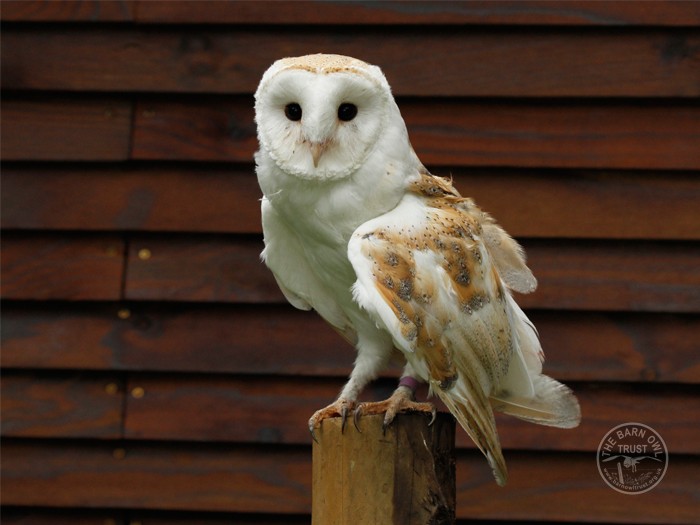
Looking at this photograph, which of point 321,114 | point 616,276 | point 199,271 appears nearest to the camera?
point 321,114

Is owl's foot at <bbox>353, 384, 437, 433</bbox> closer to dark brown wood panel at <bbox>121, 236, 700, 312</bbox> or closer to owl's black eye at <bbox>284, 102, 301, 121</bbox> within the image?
owl's black eye at <bbox>284, 102, 301, 121</bbox>

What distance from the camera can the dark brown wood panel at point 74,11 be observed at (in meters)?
3.41

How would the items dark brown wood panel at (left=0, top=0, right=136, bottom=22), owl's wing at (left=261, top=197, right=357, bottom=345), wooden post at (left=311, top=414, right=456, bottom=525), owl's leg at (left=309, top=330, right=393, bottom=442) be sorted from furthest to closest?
dark brown wood panel at (left=0, top=0, right=136, bottom=22), owl's wing at (left=261, top=197, right=357, bottom=345), owl's leg at (left=309, top=330, right=393, bottom=442), wooden post at (left=311, top=414, right=456, bottom=525)

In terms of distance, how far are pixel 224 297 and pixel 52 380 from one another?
2.12 feet

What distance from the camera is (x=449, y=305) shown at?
2.23m

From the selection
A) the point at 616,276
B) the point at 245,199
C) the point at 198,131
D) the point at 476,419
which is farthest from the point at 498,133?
the point at 476,419

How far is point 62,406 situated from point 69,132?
0.92 m

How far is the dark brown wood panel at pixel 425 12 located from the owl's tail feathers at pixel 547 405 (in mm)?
1377

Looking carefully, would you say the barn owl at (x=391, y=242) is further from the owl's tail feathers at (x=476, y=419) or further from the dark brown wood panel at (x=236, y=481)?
the dark brown wood panel at (x=236, y=481)

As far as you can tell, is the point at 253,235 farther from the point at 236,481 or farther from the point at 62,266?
the point at 236,481

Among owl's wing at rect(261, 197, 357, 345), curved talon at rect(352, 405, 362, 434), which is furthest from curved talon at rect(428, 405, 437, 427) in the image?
owl's wing at rect(261, 197, 357, 345)

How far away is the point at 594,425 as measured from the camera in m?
3.29

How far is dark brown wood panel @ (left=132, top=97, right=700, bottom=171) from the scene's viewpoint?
3.33 metres

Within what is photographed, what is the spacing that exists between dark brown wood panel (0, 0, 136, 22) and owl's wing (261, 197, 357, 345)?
A: 1.23 meters
